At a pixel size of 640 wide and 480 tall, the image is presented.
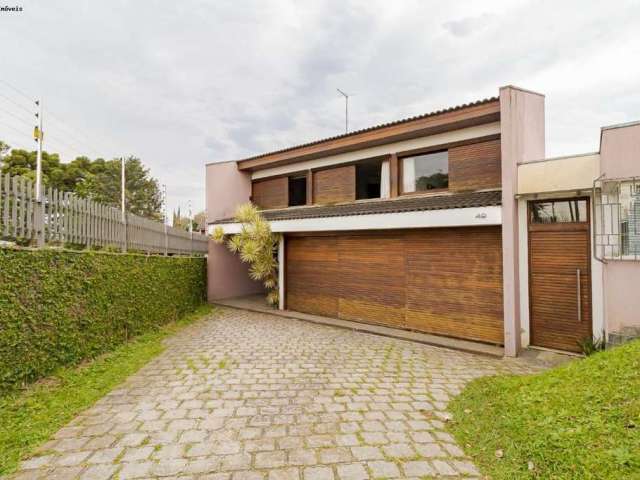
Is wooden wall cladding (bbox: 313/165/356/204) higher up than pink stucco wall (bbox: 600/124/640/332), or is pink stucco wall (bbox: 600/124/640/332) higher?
wooden wall cladding (bbox: 313/165/356/204)

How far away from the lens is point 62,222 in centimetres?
562

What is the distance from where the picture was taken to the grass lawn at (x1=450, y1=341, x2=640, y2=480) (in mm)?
2662

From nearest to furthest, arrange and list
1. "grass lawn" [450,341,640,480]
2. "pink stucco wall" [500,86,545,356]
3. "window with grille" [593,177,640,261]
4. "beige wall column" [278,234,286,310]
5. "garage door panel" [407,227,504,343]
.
Result: 1. "grass lawn" [450,341,640,480]
2. "window with grille" [593,177,640,261]
3. "pink stucco wall" [500,86,545,356]
4. "garage door panel" [407,227,504,343]
5. "beige wall column" [278,234,286,310]

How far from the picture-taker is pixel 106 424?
3.71 m

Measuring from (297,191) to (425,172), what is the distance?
503cm

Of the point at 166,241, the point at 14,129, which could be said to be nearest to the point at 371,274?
the point at 166,241

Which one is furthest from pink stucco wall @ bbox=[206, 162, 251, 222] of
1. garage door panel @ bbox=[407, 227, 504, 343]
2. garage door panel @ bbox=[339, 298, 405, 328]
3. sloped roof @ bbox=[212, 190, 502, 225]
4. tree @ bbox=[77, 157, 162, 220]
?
tree @ bbox=[77, 157, 162, 220]

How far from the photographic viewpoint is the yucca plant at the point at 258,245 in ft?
34.1

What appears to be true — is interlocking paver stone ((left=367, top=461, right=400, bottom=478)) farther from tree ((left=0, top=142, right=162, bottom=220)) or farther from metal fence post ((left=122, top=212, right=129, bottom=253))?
tree ((left=0, top=142, right=162, bottom=220))

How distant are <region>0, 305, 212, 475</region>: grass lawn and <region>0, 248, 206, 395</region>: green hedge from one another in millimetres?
211

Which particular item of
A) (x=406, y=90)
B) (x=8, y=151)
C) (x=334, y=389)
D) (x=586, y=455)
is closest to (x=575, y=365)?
(x=586, y=455)

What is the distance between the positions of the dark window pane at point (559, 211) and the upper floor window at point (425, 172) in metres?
2.34

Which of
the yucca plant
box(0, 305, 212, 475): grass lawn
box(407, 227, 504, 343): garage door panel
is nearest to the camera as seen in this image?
box(0, 305, 212, 475): grass lawn

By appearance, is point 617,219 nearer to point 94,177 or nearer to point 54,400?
point 54,400
